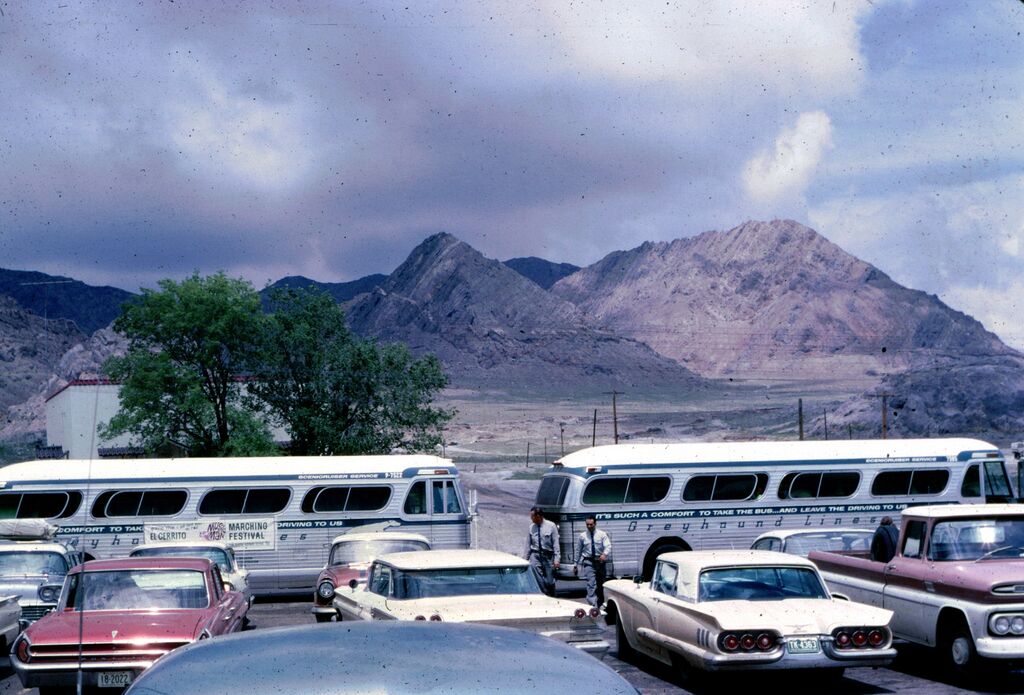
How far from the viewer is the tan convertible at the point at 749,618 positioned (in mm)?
12156

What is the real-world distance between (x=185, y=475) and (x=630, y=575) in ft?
33.1

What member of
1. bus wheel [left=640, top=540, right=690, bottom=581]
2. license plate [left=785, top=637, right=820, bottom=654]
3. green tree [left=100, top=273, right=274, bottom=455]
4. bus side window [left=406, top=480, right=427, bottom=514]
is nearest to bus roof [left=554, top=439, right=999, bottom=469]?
bus wheel [left=640, top=540, right=690, bottom=581]

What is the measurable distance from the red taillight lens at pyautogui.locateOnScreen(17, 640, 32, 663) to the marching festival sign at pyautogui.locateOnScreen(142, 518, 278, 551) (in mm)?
15809

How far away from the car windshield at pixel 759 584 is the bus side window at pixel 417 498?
51.7ft

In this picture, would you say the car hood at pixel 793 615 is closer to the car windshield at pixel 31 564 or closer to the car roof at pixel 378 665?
the car roof at pixel 378 665

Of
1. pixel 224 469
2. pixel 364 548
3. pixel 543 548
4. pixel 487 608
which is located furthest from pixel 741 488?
pixel 487 608

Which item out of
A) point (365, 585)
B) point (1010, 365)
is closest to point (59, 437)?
point (365, 585)

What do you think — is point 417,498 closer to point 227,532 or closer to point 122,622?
point 227,532

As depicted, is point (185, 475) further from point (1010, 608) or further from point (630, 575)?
point (1010, 608)

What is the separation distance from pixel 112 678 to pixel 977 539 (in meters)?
9.20

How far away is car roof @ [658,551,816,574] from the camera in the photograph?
13.5 metres

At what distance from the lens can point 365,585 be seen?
1455 centimetres

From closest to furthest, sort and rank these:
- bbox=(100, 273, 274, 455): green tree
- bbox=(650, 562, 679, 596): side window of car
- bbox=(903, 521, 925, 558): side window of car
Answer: bbox=(650, 562, 679, 596): side window of car, bbox=(903, 521, 925, 558): side window of car, bbox=(100, 273, 274, 455): green tree

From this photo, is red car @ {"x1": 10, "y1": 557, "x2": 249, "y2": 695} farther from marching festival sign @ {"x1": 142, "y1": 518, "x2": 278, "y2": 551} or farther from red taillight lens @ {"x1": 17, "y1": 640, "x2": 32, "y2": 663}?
marching festival sign @ {"x1": 142, "y1": 518, "x2": 278, "y2": 551}
